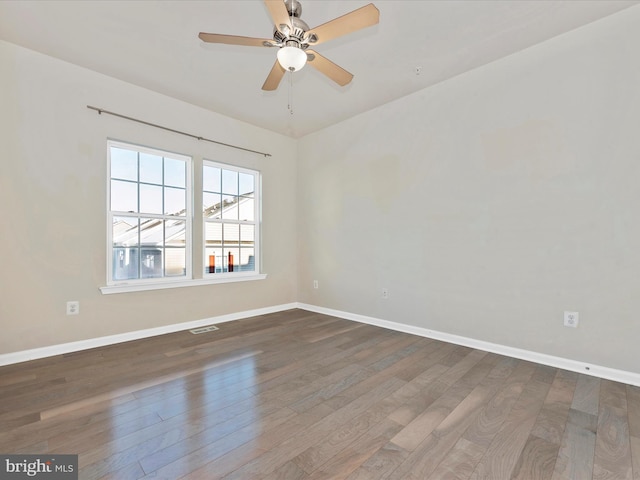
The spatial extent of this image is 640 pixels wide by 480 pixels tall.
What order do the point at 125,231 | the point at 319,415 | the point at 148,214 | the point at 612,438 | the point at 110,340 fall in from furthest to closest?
the point at 148,214 → the point at 125,231 → the point at 110,340 → the point at 319,415 → the point at 612,438

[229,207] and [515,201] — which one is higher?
[229,207]

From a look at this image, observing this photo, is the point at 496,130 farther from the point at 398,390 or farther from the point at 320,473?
the point at 320,473

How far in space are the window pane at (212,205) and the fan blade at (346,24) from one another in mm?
2631

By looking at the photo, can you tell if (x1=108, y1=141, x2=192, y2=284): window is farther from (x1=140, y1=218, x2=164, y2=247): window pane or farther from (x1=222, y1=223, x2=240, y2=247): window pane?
(x1=222, y1=223, x2=240, y2=247): window pane

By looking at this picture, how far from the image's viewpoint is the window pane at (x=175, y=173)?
3.72m

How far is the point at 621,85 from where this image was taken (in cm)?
235

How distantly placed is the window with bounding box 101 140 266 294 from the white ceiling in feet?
2.44

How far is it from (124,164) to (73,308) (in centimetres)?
158

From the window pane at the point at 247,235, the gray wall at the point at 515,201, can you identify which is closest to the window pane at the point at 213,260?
the window pane at the point at 247,235

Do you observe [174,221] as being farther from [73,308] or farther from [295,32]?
[295,32]

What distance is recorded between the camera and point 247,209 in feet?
14.9

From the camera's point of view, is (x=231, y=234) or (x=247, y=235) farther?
(x=247, y=235)

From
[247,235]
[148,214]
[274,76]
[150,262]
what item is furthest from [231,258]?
[274,76]

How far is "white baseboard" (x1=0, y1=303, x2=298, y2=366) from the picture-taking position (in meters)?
2.74
